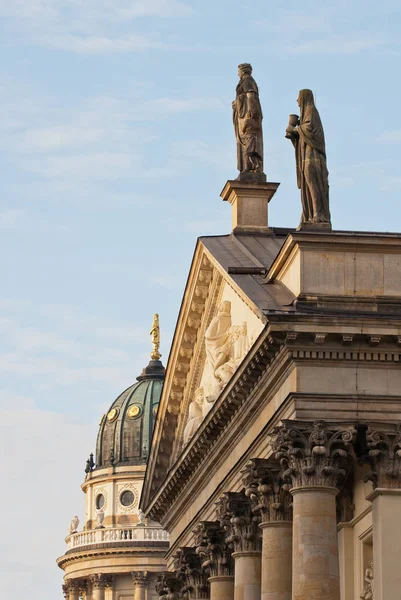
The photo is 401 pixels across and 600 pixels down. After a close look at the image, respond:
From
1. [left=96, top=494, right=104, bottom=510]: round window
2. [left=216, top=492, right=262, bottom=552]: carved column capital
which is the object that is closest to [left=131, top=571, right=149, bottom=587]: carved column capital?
[left=96, top=494, right=104, bottom=510]: round window

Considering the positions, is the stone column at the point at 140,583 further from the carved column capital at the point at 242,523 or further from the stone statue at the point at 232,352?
the carved column capital at the point at 242,523

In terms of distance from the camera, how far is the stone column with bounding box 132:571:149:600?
142 meters

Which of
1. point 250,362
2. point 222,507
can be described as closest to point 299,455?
point 250,362

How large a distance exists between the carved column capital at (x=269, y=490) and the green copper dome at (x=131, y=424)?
94.7 meters

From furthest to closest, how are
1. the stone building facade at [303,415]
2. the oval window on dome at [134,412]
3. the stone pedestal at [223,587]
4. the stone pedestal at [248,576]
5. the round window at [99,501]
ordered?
1. the round window at [99,501]
2. the oval window on dome at [134,412]
3. the stone pedestal at [223,587]
4. the stone pedestal at [248,576]
5. the stone building facade at [303,415]

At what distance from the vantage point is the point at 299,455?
4684cm

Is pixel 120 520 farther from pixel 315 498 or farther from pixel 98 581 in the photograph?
pixel 315 498

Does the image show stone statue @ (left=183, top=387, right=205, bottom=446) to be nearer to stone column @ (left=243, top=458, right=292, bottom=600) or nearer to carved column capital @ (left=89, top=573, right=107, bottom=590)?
stone column @ (left=243, top=458, right=292, bottom=600)

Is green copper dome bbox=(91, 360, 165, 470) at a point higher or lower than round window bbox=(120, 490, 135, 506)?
higher

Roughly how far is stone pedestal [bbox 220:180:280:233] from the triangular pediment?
0.96 metres

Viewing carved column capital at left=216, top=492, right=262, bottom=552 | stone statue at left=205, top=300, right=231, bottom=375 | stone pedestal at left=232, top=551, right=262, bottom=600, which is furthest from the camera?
stone statue at left=205, top=300, right=231, bottom=375

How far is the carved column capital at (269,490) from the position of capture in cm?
5003

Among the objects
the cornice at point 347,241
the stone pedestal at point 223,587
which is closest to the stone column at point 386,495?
the cornice at point 347,241

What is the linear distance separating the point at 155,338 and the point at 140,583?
19870mm
